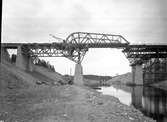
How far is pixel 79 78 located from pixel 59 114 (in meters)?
39.0

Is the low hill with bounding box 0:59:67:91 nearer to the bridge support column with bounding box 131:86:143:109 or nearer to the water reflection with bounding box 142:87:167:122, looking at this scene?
the bridge support column with bounding box 131:86:143:109

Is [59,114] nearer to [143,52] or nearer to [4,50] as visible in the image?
[4,50]

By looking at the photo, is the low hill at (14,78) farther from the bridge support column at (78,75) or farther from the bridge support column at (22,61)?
the bridge support column at (78,75)

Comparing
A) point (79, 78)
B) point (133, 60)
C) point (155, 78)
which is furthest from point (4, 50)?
point (155, 78)

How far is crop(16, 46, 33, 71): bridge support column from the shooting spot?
1897 inches

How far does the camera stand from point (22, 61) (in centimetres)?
4938

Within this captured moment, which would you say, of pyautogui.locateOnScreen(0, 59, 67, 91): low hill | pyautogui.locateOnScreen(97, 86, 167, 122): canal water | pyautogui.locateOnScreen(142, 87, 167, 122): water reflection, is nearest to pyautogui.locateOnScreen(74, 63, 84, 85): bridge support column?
pyautogui.locateOnScreen(0, 59, 67, 91): low hill

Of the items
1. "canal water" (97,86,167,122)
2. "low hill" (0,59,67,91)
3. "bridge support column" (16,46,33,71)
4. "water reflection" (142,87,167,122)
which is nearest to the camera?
"water reflection" (142,87,167,122)

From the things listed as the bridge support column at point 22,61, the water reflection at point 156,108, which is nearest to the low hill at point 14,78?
the bridge support column at point 22,61

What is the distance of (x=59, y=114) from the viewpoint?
8.61 meters

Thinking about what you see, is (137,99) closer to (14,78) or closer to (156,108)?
(156,108)

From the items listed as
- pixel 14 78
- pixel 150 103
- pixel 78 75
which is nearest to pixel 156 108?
pixel 150 103

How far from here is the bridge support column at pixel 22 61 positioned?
4819cm

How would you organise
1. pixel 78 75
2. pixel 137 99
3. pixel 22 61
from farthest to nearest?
pixel 22 61 < pixel 78 75 < pixel 137 99
